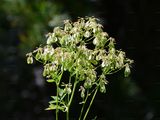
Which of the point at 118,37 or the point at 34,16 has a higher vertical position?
the point at 34,16

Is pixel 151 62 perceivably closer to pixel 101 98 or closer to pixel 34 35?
pixel 101 98

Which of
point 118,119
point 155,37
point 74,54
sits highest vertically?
point 155,37

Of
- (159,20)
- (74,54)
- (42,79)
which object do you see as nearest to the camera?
(74,54)

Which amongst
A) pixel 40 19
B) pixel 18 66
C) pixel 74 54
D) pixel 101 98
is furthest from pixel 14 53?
pixel 74 54

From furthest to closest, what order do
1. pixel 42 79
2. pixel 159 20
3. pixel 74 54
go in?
1. pixel 42 79
2. pixel 159 20
3. pixel 74 54

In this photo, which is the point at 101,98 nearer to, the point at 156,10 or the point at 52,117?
the point at 52,117

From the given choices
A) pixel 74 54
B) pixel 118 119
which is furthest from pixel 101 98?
pixel 74 54

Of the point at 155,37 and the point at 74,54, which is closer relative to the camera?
the point at 74,54

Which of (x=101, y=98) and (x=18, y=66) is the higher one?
(x=18, y=66)
